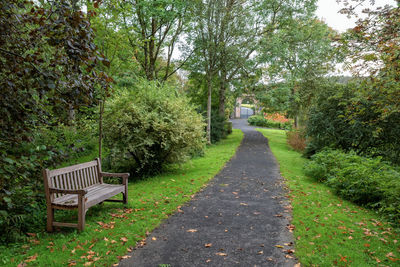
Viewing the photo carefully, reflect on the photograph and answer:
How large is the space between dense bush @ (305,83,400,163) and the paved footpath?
22.4 ft

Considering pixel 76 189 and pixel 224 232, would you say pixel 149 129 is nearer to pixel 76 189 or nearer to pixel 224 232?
pixel 76 189

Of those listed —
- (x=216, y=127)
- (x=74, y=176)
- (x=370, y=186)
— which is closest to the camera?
(x=74, y=176)

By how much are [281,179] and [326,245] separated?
5359 mm

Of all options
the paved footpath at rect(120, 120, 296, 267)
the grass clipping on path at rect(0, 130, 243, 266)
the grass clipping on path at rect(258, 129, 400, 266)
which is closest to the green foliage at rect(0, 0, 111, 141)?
the grass clipping on path at rect(0, 130, 243, 266)

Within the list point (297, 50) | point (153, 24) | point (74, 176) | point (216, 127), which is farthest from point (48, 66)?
point (297, 50)

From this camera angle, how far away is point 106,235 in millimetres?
4617

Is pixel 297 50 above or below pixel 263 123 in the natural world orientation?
above

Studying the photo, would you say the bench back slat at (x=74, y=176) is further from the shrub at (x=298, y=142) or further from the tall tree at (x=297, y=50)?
the tall tree at (x=297, y=50)

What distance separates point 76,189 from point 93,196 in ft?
1.76

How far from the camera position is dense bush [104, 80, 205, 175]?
901cm

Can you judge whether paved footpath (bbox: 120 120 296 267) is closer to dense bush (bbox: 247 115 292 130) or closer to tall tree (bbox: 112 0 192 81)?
tall tree (bbox: 112 0 192 81)

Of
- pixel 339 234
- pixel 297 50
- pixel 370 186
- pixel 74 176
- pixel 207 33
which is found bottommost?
pixel 339 234

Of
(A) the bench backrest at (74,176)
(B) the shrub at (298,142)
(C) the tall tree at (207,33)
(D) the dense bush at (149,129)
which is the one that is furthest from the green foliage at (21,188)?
(B) the shrub at (298,142)

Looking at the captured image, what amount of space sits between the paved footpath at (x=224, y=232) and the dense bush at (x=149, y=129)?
2289 millimetres
